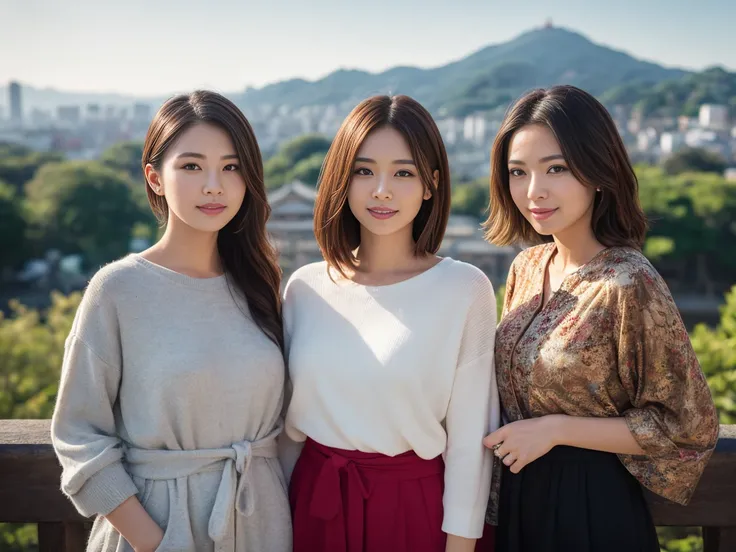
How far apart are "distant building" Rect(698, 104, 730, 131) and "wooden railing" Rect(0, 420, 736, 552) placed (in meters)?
93.2

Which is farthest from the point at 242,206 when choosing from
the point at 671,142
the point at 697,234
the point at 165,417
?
the point at 671,142

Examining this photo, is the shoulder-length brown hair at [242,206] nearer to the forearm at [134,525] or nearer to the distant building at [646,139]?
the forearm at [134,525]

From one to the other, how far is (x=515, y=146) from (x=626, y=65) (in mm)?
138705

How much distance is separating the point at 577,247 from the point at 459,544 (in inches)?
34.3

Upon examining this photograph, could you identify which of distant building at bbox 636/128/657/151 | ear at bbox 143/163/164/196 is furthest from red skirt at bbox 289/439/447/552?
distant building at bbox 636/128/657/151

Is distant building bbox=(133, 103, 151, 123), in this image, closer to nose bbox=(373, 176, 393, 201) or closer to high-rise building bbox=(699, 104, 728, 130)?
high-rise building bbox=(699, 104, 728, 130)

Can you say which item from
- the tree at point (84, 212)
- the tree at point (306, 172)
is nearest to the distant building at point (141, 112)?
the tree at point (306, 172)

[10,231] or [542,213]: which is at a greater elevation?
[542,213]

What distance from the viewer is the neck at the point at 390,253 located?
2.38 m

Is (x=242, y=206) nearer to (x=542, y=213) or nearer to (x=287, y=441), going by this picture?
(x=287, y=441)

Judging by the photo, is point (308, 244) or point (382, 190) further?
point (308, 244)

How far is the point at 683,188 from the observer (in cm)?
4766

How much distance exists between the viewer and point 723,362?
7.71 metres

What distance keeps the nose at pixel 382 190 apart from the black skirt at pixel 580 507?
82 centimetres
